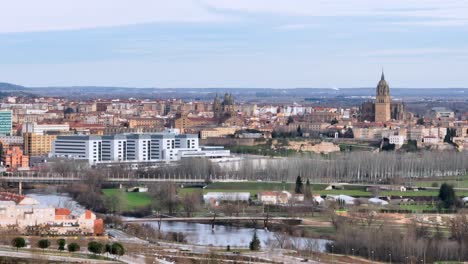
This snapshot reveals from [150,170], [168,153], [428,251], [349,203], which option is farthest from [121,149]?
[428,251]

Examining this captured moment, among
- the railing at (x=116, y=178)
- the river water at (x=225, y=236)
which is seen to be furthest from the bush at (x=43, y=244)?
the railing at (x=116, y=178)

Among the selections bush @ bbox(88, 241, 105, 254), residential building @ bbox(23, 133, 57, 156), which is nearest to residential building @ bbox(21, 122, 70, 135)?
residential building @ bbox(23, 133, 57, 156)

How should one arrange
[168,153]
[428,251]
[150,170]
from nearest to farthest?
[428,251] < [150,170] < [168,153]

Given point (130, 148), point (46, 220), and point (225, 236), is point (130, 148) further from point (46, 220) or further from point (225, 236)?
point (46, 220)

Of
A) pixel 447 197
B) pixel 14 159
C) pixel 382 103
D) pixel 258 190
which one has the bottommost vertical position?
pixel 14 159

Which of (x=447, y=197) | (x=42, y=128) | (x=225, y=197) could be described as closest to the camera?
(x=447, y=197)

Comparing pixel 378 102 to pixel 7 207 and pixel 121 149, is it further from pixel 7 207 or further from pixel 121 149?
pixel 7 207

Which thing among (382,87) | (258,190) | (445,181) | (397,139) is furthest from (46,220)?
(382,87)

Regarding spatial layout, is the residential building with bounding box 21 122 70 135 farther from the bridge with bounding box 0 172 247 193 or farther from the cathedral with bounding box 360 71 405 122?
the cathedral with bounding box 360 71 405 122
